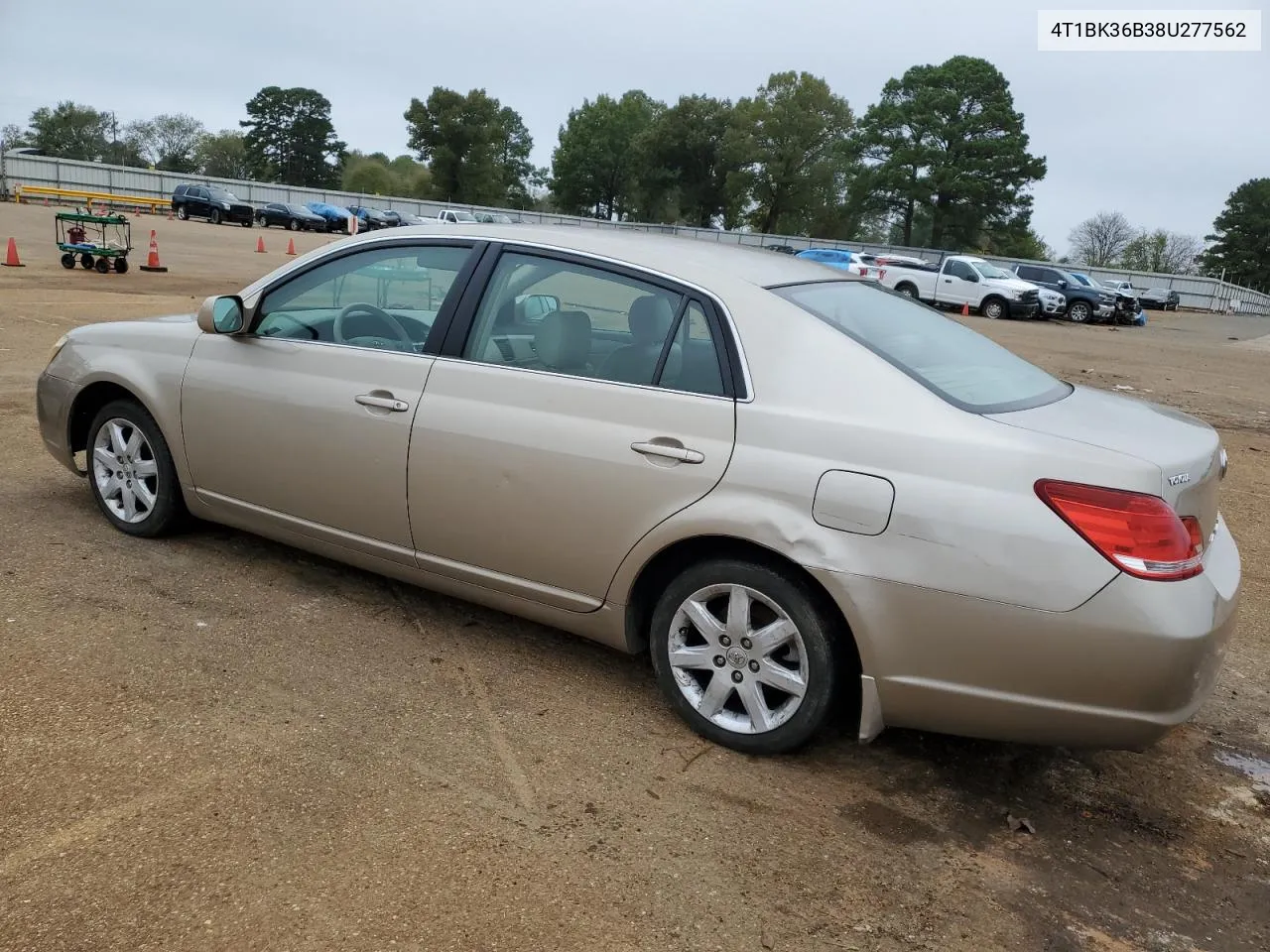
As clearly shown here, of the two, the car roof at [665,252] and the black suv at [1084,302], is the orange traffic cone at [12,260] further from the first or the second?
the black suv at [1084,302]

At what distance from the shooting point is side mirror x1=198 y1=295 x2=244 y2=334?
4.22m

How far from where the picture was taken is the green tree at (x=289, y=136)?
94562 mm

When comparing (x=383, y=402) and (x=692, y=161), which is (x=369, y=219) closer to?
(x=692, y=161)

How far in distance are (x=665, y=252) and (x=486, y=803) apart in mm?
1937

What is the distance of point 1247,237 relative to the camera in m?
76.4

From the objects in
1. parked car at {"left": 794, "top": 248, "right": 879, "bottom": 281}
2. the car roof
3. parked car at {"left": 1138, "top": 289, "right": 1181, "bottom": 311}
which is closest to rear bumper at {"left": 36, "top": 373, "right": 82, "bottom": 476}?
the car roof

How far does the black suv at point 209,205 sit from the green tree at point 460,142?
34.5 m

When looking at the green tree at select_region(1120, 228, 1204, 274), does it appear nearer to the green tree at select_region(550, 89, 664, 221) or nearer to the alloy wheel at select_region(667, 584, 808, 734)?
the green tree at select_region(550, 89, 664, 221)

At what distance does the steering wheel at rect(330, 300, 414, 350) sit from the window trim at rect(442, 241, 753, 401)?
18cm

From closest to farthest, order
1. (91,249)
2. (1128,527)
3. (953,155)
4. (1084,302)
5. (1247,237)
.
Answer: (1128,527) → (91,249) → (1084,302) → (953,155) → (1247,237)

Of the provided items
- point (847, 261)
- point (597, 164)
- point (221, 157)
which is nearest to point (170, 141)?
point (221, 157)

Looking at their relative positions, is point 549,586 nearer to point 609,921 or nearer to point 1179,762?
point 609,921

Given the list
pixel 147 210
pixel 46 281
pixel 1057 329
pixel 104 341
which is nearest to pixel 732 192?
pixel 147 210

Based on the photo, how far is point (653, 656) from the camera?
3.38 meters
